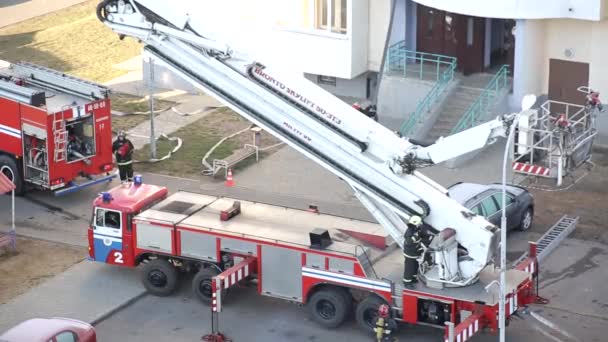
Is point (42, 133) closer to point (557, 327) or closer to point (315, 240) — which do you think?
point (315, 240)

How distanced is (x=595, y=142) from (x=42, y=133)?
44.8ft

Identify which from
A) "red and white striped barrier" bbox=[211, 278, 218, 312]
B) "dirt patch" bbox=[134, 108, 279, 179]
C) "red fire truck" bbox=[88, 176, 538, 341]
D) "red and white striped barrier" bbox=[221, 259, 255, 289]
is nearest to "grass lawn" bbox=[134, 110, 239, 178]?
"dirt patch" bbox=[134, 108, 279, 179]

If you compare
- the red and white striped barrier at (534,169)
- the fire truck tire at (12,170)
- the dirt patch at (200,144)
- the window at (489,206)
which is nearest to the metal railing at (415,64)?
the dirt patch at (200,144)

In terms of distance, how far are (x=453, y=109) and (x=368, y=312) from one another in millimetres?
12140

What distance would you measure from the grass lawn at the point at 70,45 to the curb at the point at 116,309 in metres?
15.8

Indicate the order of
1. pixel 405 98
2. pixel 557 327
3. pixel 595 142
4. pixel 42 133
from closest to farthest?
pixel 557 327 < pixel 42 133 < pixel 595 142 < pixel 405 98

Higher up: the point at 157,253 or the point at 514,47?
the point at 514,47

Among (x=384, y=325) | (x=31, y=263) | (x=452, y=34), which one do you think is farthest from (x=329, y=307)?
(x=452, y=34)

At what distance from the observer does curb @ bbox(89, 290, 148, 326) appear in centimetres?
2355

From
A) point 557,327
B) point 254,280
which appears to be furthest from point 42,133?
point 557,327

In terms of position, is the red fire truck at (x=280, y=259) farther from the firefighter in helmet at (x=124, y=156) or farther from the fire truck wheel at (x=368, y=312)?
the firefighter in helmet at (x=124, y=156)

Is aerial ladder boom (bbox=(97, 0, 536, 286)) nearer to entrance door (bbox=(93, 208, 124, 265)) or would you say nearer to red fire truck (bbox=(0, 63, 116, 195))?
entrance door (bbox=(93, 208, 124, 265))

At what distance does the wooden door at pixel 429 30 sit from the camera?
115 ft

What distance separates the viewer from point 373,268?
22500 millimetres
